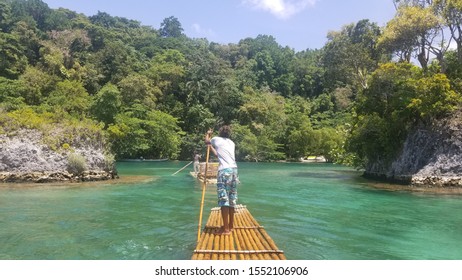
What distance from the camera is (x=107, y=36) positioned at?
60.9 meters

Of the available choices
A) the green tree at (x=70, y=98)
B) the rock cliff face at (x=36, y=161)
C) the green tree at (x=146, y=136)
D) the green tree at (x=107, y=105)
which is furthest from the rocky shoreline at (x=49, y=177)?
the green tree at (x=70, y=98)

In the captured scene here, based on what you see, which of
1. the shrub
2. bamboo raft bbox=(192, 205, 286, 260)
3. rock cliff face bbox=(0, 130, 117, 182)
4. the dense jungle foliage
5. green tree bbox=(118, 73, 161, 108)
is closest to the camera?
bamboo raft bbox=(192, 205, 286, 260)

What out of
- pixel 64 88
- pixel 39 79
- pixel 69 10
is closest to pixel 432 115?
pixel 64 88

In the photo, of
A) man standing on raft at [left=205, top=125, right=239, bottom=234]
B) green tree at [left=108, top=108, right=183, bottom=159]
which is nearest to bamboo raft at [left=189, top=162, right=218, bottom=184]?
man standing on raft at [left=205, top=125, right=239, bottom=234]

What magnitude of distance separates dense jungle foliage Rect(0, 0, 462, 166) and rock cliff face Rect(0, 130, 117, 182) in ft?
3.57

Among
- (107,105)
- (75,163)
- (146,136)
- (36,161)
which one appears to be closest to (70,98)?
(107,105)

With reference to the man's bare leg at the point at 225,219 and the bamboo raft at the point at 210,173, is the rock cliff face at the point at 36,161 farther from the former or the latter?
the man's bare leg at the point at 225,219

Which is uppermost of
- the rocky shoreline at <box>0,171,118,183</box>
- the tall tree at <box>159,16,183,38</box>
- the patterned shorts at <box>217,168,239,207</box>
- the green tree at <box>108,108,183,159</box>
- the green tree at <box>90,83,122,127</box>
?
the tall tree at <box>159,16,183,38</box>

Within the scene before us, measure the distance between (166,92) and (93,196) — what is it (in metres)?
41.7

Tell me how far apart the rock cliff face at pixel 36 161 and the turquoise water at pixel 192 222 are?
1846 mm

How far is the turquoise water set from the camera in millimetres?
7730

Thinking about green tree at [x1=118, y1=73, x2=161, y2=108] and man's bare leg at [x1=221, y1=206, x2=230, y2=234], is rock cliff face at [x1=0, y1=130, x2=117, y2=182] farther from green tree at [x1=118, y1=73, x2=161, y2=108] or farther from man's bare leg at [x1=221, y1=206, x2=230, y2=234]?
green tree at [x1=118, y1=73, x2=161, y2=108]

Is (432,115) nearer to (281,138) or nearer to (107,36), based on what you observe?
(281,138)

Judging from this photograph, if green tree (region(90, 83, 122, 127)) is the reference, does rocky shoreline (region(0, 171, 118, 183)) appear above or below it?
below
